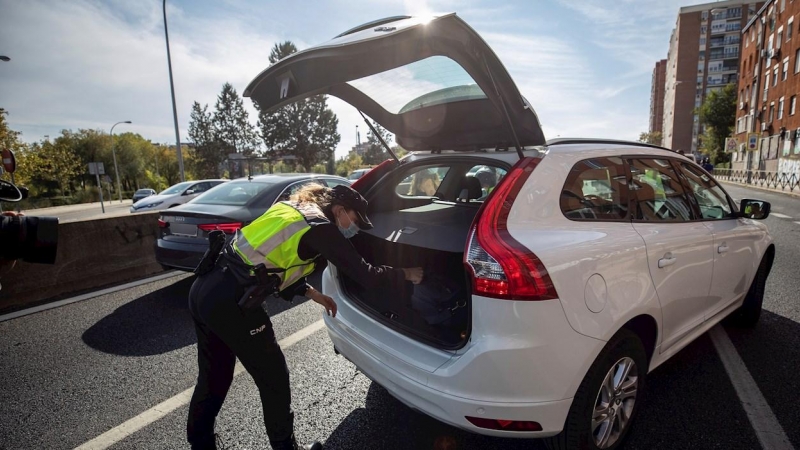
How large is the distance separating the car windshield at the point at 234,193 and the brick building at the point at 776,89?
32.0m

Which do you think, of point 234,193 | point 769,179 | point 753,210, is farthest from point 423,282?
point 769,179

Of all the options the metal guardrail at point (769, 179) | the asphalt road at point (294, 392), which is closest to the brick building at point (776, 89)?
the metal guardrail at point (769, 179)

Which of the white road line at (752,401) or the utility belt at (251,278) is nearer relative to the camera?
the utility belt at (251,278)

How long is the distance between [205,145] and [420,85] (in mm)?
66400

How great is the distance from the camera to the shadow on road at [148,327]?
3.54 meters

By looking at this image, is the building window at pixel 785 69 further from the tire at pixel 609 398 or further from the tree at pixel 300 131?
the tree at pixel 300 131

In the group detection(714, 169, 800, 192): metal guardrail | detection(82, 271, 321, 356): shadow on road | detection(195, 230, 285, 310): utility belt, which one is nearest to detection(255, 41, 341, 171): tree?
detection(714, 169, 800, 192): metal guardrail

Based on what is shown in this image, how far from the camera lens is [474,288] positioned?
5.81ft

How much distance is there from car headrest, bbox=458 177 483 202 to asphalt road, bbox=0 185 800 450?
173 centimetres

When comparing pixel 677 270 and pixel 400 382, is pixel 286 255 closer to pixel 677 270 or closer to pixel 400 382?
pixel 400 382

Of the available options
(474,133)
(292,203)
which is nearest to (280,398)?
(292,203)

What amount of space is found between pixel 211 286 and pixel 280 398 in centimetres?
65

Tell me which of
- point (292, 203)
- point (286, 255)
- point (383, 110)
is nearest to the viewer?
point (286, 255)

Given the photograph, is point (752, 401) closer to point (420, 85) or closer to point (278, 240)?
point (420, 85)
